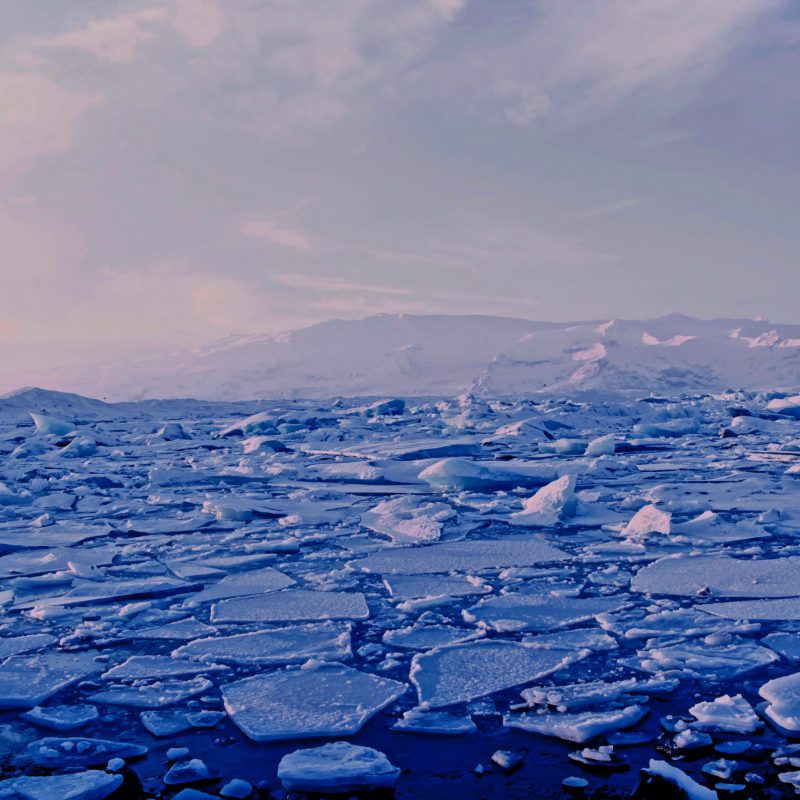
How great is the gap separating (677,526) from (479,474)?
230 centimetres

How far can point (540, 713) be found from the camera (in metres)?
2.12

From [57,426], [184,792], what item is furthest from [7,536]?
[57,426]

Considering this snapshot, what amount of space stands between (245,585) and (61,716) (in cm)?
145

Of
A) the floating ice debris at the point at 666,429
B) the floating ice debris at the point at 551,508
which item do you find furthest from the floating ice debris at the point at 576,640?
the floating ice debris at the point at 666,429

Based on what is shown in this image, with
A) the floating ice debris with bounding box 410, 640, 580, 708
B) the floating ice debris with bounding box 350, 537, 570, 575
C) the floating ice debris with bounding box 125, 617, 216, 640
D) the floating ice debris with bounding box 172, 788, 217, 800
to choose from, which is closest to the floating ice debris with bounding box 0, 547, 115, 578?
the floating ice debris with bounding box 125, 617, 216, 640

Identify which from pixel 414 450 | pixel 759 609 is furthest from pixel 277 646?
pixel 414 450

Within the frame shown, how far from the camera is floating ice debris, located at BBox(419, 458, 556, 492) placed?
22.1 feet

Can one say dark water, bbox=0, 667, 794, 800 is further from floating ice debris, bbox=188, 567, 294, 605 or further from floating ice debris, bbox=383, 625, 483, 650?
floating ice debris, bbox=188, 567, 294, 605

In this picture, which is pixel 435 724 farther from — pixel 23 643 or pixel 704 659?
pixel 23 643

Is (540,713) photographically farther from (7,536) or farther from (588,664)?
(7,536)

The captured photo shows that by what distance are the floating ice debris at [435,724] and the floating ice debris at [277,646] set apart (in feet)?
1.78

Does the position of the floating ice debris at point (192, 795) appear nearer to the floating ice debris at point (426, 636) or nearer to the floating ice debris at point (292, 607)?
the floating ice debris at point (426, 636)

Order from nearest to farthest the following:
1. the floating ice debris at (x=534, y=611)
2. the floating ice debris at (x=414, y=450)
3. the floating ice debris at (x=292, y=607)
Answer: the floating ice debris at (x=534, y=611) < the floating ice debris at (x=292, y=607) < the floating ice debris at (x=414, y=450)

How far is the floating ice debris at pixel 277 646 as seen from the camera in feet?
8.57
